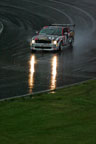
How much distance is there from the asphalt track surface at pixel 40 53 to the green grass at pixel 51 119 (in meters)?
1.60

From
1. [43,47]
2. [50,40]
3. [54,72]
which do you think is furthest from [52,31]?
[54,72]

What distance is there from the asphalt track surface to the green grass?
1597 mm

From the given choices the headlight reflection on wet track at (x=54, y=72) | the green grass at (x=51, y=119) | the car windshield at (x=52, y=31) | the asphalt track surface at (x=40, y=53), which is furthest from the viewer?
the car windshield at (x=52, y=31)

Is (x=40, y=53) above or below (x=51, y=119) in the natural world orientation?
below

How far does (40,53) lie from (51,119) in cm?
1602

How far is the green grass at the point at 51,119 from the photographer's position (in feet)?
30.9

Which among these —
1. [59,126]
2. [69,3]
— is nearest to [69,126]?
[59,126]

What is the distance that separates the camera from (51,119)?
1106cm

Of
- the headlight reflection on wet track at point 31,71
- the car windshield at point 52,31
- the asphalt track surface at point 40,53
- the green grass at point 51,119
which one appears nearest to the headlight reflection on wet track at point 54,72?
the asphalt track surface at point 40,53

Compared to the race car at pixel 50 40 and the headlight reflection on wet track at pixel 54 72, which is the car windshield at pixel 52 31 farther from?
the headlight reflection on wet track at pixel 54 72

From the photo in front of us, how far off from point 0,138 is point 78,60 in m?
15.1

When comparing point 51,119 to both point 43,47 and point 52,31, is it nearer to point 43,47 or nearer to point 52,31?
point 43,47

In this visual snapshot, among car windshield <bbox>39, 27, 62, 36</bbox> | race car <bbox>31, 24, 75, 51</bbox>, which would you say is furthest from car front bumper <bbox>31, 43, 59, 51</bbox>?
car windshield <bbox>39, 27, 62, 36</bbox>

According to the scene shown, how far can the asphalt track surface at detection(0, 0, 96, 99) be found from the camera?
17.5 meters
